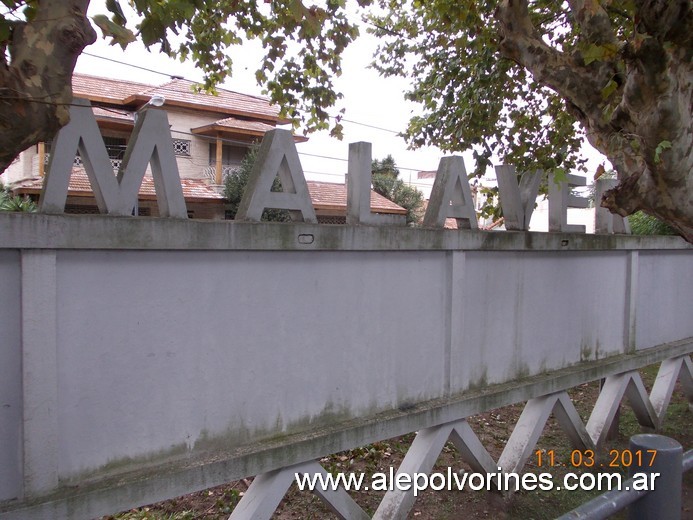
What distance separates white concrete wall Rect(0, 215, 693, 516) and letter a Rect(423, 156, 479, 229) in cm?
17

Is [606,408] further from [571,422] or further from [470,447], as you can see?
[470,447]

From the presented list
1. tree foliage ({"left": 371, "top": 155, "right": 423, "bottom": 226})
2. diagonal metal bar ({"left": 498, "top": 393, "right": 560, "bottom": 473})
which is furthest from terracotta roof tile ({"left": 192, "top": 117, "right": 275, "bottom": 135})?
diagonal metal bar ({"left": 498, "top": 393, "right": 560, "bottom": 473})

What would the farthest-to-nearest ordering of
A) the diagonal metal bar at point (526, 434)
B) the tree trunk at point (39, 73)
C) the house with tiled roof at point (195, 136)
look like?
the house with tiled roof at point (195, 136) → the diagonal metal bar at point (526, 434) → the tree trunk at point (39, 73)

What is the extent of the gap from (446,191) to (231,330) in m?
1.98

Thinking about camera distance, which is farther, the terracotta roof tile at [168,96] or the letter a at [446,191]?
the terracotta roof tile at [168,96]

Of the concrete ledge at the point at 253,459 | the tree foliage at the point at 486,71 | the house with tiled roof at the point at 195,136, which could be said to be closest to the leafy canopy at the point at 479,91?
the tree foliage at the point at 486,71

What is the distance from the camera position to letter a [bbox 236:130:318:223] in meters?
3.18

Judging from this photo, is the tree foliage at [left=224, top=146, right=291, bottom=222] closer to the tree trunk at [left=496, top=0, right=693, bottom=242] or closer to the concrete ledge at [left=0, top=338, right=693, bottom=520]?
the tree trunk at [left=496, top=0, right=693, bottom=242]

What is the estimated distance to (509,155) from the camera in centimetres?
816

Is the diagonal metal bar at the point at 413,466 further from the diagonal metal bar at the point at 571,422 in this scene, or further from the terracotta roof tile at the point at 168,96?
the terracotta roof tile at the point at 168,96

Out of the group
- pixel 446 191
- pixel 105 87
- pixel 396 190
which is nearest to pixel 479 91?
pixel 446 191

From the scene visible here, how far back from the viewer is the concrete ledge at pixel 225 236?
241 centimetres

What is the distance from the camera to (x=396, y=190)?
27.1m

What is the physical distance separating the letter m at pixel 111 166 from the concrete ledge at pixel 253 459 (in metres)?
1.33
